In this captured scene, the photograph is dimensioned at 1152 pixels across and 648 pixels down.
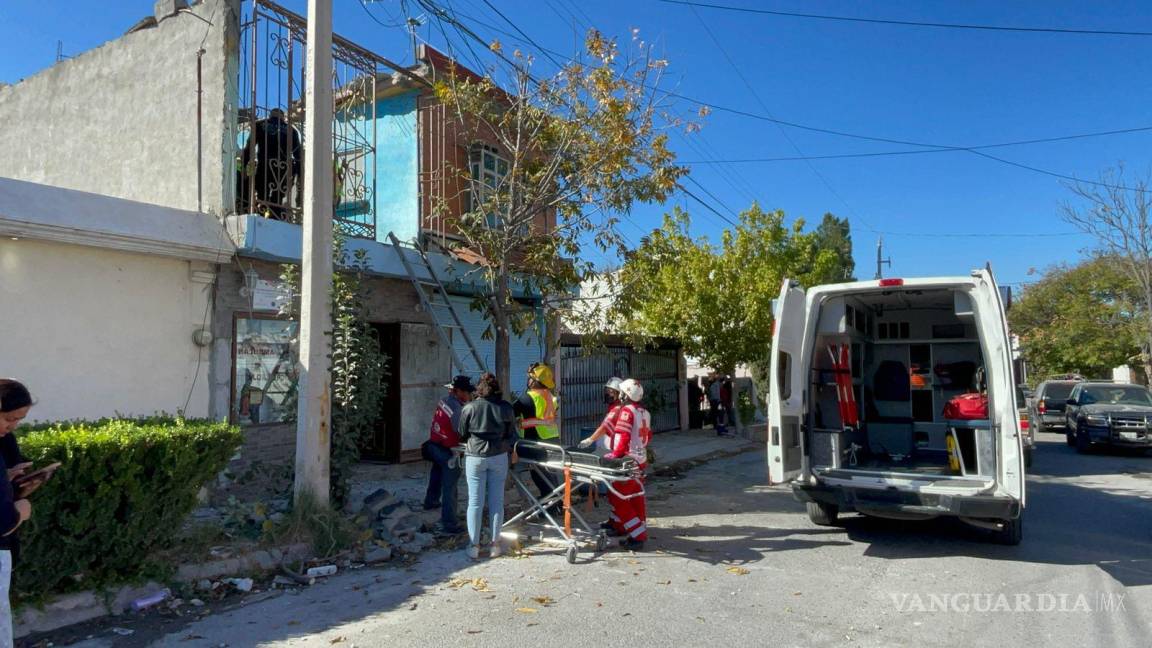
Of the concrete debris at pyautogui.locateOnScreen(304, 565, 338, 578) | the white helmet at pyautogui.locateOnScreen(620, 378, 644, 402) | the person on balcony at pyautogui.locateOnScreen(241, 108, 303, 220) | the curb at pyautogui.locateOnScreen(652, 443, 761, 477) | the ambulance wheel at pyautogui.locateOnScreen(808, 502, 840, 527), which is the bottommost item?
the curb at pyautogui.locateOnScreen(652, 443, 761, 477)

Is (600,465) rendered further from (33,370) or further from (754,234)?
(754,234)

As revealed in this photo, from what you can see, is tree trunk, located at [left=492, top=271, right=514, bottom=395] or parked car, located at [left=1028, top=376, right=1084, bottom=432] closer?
tree trunk, located at [left=492, top=271, right=514, bottom=395]

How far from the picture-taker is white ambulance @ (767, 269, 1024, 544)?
6.44 m

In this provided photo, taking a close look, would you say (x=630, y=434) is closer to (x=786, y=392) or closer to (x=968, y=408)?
(x=786, y=392)

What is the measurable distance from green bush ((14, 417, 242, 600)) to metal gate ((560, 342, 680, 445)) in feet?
20.9

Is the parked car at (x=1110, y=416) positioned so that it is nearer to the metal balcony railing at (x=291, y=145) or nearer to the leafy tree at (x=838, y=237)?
the metal balcony railing at (x=291, y=145)

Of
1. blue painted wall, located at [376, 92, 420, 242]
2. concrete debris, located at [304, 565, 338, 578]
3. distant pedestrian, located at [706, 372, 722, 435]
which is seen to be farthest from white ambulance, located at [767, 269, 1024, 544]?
distant pedestrian, located at [706, 372, 722, 435]

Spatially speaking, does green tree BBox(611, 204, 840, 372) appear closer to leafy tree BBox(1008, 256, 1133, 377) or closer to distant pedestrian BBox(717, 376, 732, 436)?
distant pedestrian BBox(717, 376, 732, 436)

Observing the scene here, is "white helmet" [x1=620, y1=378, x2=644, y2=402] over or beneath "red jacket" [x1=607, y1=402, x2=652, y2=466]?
over

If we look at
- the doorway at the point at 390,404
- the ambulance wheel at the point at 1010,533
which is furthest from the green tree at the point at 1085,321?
the doorway at the point at 390,404

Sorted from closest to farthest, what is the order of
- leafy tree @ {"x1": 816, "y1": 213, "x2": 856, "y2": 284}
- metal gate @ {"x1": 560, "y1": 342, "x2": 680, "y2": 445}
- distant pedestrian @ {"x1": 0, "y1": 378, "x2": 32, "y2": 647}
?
distant pedestrian @ {"x1": 0, "y1": 378, "x2": 32, "y2": 647} < metal gate @ {"x1": 560, "y1": 342, "x2": 680, "y2": 445} < leafy tree @ {"x1": 816, "y1": 213, "x2": 856, "y2": 284}

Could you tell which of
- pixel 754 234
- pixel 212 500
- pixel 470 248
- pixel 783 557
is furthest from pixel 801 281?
pixel 212 500

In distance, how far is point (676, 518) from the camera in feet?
28.5

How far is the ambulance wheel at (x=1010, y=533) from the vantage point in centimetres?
698
